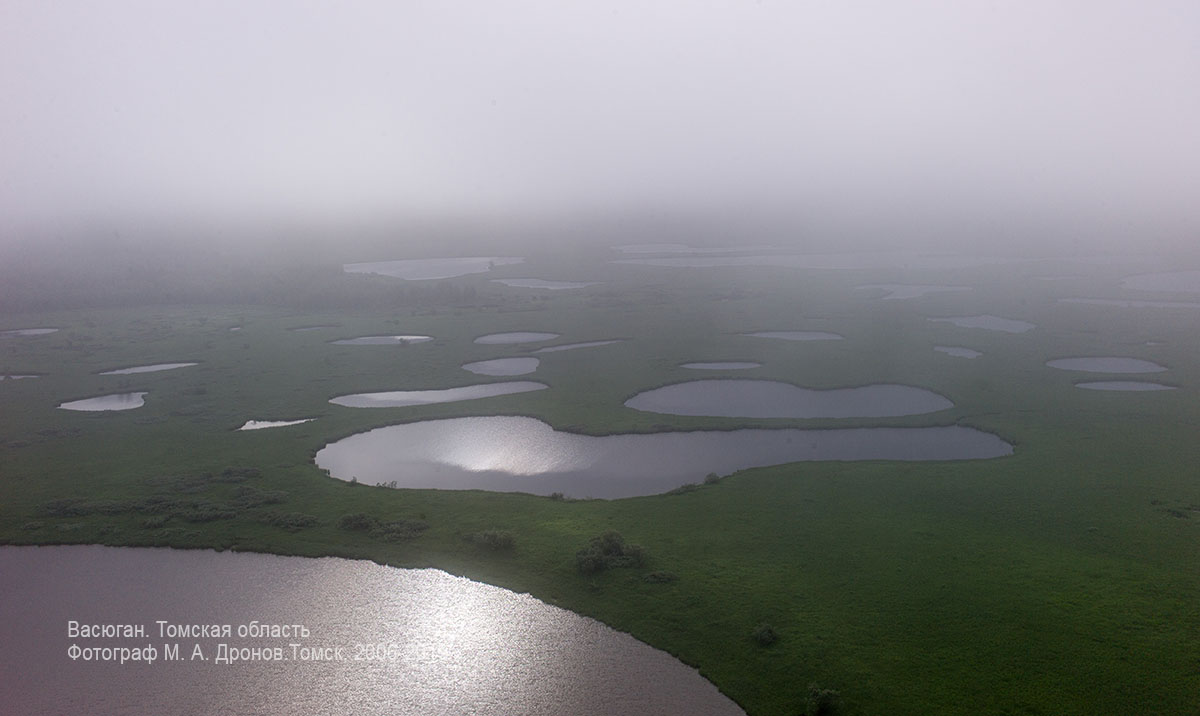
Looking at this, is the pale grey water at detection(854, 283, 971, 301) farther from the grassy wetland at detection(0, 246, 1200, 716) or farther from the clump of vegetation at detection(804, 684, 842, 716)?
the clump of vegetation at detection(804, 684, 842, 716)

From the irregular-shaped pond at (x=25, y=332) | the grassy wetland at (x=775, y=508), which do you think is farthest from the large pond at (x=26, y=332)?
the grassy wetland at (x=775, y=508)

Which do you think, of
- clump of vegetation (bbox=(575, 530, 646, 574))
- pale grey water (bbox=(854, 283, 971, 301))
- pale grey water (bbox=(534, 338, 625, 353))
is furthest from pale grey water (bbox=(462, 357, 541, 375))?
pale grey water (bbox=(854, 283, 971, 301))

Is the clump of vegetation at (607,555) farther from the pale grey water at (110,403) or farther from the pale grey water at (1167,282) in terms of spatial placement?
the pale grey water at (1167,282)

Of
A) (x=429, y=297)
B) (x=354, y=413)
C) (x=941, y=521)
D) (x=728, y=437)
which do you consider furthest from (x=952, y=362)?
(x=429, y=297)

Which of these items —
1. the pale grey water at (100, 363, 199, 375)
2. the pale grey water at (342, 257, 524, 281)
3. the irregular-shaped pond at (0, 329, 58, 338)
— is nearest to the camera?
the pale grey water at (100, 363, 199, 375)

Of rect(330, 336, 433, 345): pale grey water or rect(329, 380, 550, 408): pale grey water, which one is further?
rect(330, 336, 433, 345): pale grey water
